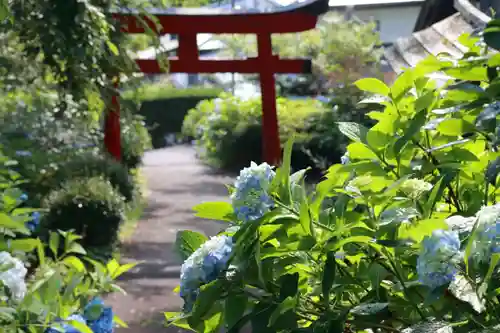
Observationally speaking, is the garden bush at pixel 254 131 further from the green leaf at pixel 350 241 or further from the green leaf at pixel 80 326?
the green leaf at pixel 350 241

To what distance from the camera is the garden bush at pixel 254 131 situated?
12.2 meters

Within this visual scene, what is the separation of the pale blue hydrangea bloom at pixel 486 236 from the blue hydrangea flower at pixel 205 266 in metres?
0.32

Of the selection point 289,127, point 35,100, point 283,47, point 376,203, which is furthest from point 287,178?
point 283,47

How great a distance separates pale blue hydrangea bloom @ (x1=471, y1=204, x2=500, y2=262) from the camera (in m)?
0.87

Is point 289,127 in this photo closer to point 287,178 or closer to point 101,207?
point 101,207

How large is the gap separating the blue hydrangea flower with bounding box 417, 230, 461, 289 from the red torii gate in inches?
292

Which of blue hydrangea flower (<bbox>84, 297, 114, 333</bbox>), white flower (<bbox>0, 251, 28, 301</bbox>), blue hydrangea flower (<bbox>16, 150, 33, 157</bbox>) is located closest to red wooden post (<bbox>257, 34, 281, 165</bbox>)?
blue hydrangea flower (<bbox>16, 150, 33, 157</bbox>)

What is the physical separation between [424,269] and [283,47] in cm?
1969

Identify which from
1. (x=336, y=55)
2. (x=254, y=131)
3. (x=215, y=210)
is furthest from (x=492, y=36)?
(x=336, y=55)

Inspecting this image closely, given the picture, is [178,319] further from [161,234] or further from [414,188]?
[161,234]

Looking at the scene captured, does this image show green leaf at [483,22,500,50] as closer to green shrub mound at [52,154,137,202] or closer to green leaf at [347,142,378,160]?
green leaf at [347,142,378,160]

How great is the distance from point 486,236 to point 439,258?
0.20 feet

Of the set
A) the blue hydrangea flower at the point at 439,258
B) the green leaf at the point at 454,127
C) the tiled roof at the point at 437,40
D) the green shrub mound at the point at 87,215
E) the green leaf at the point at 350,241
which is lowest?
the green shrub mound at the point at 87,215

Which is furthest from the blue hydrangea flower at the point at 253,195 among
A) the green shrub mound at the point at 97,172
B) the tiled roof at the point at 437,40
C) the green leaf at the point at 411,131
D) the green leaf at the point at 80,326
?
the green shrub mound at the point at 97,172
